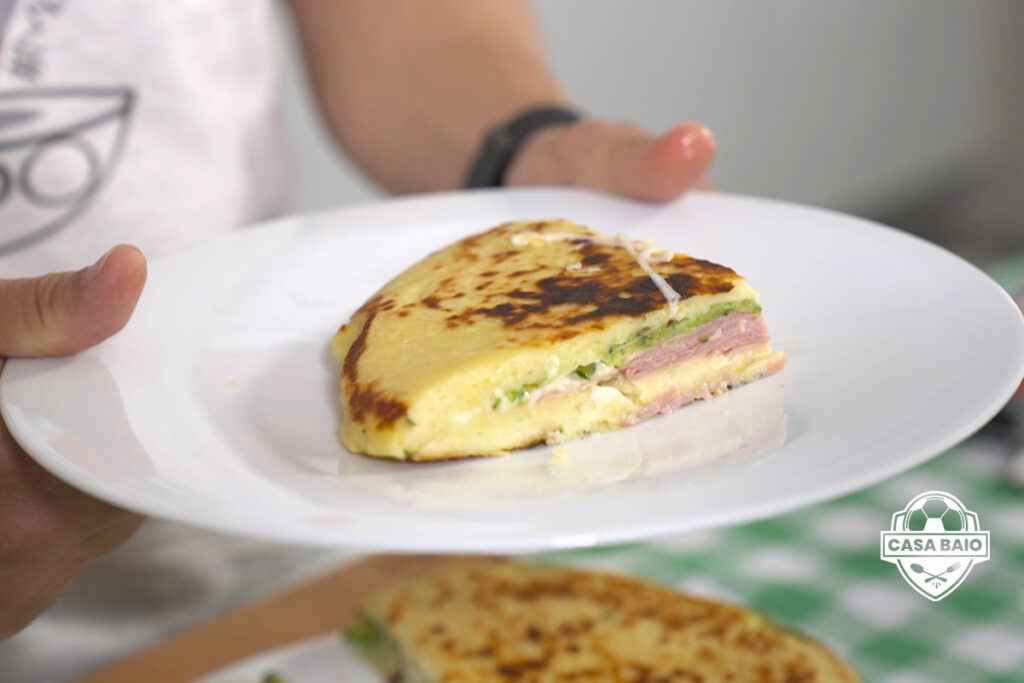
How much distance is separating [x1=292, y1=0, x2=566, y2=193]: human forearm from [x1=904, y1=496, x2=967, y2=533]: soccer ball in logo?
1066mm

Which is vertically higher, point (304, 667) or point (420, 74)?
point (420, 74)

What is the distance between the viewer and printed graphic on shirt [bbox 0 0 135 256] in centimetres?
204

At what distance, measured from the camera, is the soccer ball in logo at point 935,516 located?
1.91 m

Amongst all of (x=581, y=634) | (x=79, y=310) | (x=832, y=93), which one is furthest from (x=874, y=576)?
(x=832, y=93)

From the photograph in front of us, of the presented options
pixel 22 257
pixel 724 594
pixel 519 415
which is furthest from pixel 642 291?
pixel 22 257

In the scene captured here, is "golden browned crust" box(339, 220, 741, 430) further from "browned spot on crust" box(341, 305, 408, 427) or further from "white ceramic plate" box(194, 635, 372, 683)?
"white ceramic plate" box(194, 635, 372, 683)

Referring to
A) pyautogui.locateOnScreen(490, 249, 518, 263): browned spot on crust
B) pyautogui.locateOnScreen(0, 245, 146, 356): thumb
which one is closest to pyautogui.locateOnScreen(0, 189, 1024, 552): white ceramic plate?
pyautogui.locateOnScreen(0, 245, 146, 356): thumb

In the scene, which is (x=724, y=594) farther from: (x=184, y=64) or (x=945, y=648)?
(x=184, y=64)

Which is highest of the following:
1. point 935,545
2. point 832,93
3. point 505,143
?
point 505,143

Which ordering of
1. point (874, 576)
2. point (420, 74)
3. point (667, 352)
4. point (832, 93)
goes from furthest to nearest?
point (832, 93) → point (420, 74) → point (874, 576) → point (667, 352)

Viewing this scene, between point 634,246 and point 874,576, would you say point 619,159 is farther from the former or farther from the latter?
point 874,576

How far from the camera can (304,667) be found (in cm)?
168

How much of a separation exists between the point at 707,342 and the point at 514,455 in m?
0.27

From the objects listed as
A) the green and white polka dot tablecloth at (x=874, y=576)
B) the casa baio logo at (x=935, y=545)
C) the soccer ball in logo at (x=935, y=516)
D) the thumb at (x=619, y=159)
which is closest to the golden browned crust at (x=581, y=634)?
the green and white polka dot tablecloth at (x=874, y=576)
